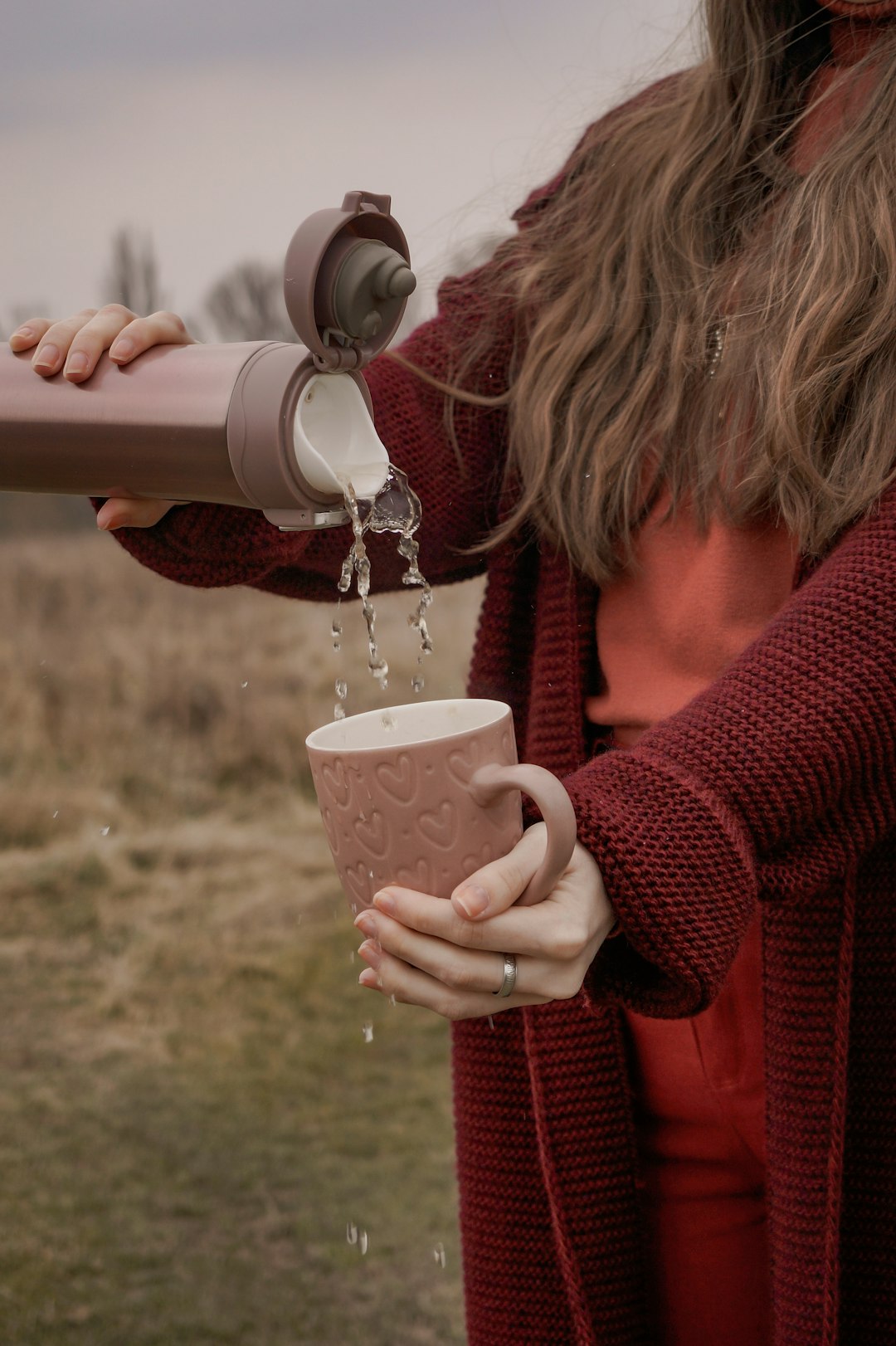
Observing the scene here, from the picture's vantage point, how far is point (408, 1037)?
204cm

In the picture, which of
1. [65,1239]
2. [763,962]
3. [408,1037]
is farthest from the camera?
[408,1037]

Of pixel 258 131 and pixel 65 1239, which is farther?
pixel 258 131

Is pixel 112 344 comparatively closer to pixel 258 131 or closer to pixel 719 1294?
pixel 719 1294

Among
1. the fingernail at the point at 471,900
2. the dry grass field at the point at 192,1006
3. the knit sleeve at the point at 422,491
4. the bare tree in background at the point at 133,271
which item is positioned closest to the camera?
the fingernail at the point at 471,900

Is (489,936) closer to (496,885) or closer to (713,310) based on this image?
(496,885)

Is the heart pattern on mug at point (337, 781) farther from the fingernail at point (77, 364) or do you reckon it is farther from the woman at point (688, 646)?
the fingernail at point (77, 364)

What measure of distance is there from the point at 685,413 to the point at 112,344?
35 cm

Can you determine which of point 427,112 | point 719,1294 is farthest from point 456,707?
point 427,112

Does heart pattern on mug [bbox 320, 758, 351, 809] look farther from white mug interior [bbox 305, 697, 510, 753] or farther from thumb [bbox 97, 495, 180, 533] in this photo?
thumb [bbox 97, 495, 180, 533]

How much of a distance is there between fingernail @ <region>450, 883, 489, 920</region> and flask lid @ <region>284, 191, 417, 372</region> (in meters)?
0.24

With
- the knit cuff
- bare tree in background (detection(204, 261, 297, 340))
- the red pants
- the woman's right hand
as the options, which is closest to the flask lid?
→ the woman's right hand

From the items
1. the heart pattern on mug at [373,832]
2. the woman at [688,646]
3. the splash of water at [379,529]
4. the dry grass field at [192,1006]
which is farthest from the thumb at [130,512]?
the dry grass field at [192,1006]

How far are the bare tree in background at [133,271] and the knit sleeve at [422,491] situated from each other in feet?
3.38

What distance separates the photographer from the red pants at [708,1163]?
787 mm
